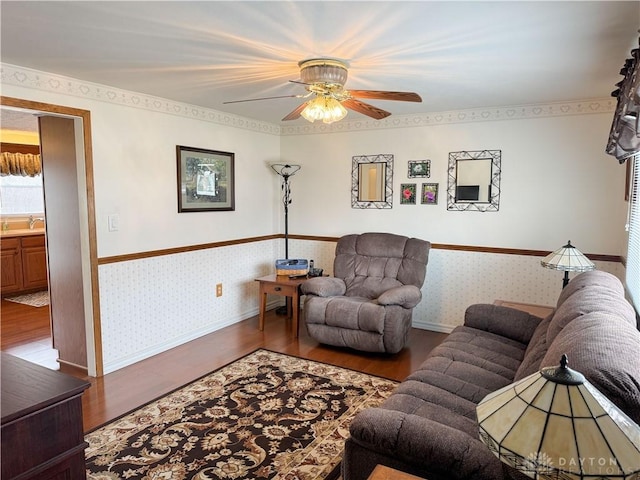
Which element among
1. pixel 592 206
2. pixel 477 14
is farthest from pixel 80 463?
pixel 592 206

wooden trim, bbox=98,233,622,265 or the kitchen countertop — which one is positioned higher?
the kitchen countertop

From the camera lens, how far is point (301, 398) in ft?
9.88

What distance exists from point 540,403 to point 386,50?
82.0 inches

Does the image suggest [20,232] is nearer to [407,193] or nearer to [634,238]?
[407,193]

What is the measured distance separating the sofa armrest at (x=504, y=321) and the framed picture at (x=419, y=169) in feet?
5.85

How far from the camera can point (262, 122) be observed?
4973mm

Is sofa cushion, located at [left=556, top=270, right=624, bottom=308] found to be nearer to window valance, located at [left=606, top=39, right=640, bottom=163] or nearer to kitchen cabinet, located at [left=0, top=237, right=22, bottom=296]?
window valance, located at [left=606, top=39, right=640, bottom=163]

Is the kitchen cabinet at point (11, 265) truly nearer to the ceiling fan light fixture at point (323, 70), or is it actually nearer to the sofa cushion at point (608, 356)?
the ceiling fan light fixture at point (323, 70)

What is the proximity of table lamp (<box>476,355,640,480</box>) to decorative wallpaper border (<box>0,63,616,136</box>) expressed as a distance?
11.1 ft

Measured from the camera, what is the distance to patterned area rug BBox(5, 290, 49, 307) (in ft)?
18.3

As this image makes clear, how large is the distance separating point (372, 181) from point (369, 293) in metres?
1.33

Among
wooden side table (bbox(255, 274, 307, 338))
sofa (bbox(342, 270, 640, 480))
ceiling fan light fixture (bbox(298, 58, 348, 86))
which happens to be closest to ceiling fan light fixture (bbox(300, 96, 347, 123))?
ceiling fan light fixture (bbox(298, 58, 348, 86))

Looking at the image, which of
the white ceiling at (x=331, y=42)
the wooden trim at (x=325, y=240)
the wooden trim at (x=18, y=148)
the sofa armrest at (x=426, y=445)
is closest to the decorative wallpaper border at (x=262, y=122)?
the white ceiling at (x=331, y=42)

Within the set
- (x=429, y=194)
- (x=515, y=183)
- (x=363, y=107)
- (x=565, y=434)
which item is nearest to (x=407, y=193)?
(x=429, y=194)
